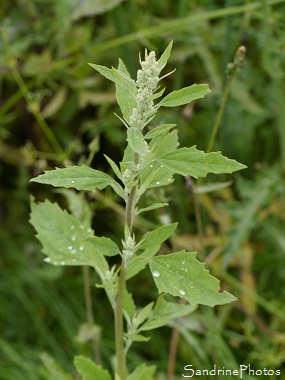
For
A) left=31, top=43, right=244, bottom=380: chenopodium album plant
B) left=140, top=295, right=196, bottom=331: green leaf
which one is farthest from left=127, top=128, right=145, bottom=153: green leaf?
left=140, top=295, right=196, bottom=331: green leaf

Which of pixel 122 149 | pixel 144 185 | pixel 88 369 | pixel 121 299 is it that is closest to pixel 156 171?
pixel 144 185

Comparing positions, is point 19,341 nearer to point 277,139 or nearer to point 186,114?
point 186,114

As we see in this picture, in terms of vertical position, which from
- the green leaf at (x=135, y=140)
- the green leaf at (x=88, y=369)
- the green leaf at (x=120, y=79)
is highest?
the green leaf at (x=120, y=79)

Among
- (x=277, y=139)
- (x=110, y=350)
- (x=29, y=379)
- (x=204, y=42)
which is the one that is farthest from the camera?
(x=277, y=139)

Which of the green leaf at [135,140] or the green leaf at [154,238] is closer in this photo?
the green leaf at [135,140]

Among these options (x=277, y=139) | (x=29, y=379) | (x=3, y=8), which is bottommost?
(x=29, y=379)

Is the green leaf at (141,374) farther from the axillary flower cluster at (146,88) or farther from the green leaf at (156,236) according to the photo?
the axillary flower cluster at (146,88)

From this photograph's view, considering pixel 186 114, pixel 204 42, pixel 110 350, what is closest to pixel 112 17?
pixel 204 42

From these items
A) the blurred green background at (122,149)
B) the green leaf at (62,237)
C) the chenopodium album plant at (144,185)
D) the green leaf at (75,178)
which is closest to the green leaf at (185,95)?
the chenopodium album plant at (144,185)

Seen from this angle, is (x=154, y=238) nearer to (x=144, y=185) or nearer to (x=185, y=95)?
(x=144, y=185)
